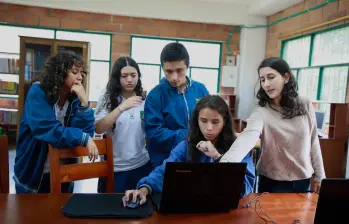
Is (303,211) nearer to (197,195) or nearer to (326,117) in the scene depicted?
(197,195)

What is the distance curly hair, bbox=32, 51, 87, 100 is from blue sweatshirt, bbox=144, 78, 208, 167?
457 mm

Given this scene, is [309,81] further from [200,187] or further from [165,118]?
[200,187]

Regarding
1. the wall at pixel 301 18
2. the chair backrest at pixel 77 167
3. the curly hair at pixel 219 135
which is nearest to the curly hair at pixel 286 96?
the curly hair at pixel 219 135

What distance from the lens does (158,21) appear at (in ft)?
19.2

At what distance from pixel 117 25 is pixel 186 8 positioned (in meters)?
1.43

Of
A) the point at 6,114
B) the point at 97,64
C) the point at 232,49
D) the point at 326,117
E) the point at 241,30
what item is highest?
the point at 241,30

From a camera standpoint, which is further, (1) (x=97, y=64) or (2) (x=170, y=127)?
(1) (x=97, y=64)

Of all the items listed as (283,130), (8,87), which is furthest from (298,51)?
(8,87)

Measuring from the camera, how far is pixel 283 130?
148 cm

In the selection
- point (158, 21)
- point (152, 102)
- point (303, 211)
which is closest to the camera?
point (303, 211)

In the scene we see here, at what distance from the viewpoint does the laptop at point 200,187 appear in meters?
1.00

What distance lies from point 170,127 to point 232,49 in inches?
194

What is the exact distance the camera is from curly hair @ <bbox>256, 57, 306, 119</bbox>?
149cm

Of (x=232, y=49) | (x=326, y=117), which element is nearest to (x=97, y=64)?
(x=232, y=49)
